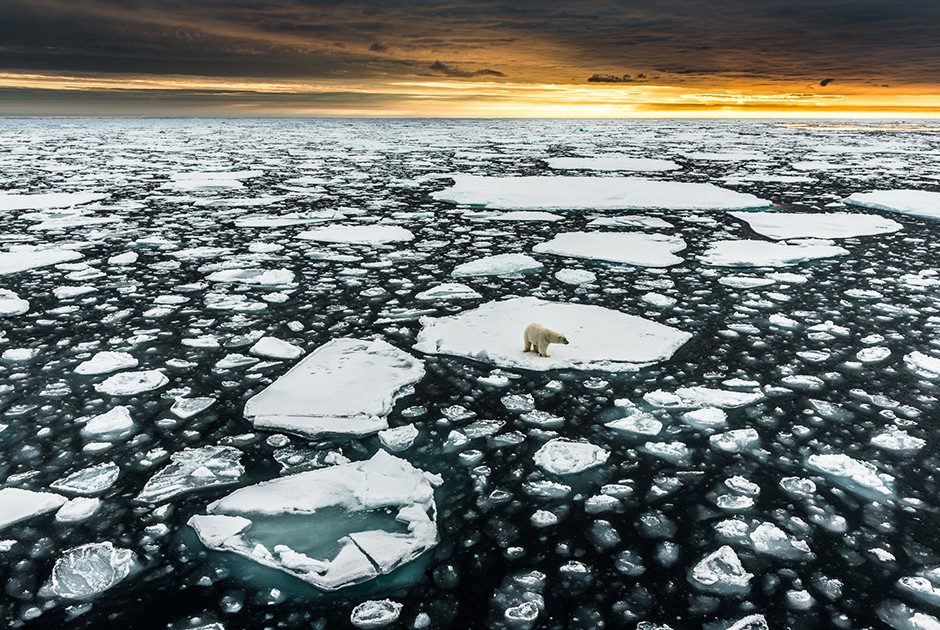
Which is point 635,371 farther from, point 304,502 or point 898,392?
point 304,502

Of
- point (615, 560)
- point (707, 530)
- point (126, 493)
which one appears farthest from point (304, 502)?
point (707, 530)

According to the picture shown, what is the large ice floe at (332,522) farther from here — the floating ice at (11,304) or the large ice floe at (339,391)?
the floating ice at (11,304)

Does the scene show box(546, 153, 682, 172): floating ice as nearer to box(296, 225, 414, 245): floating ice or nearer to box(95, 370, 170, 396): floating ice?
box(296, 225, 414, 245): floating ice

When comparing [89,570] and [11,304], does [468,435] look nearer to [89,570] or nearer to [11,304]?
[89,570]

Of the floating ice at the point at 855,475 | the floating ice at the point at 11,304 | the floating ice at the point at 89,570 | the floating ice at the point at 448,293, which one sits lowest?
the floating ice at the point at 11,304

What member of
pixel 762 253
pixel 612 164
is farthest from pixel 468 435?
pixel 612 164

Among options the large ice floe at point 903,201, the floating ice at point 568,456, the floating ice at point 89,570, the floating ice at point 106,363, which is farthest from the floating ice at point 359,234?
the large ice floe at point 903,201

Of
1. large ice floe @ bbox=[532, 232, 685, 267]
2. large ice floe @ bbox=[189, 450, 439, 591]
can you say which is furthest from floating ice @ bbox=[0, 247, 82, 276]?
large ice floe @ bbox=[532, 232, 685, 267]
